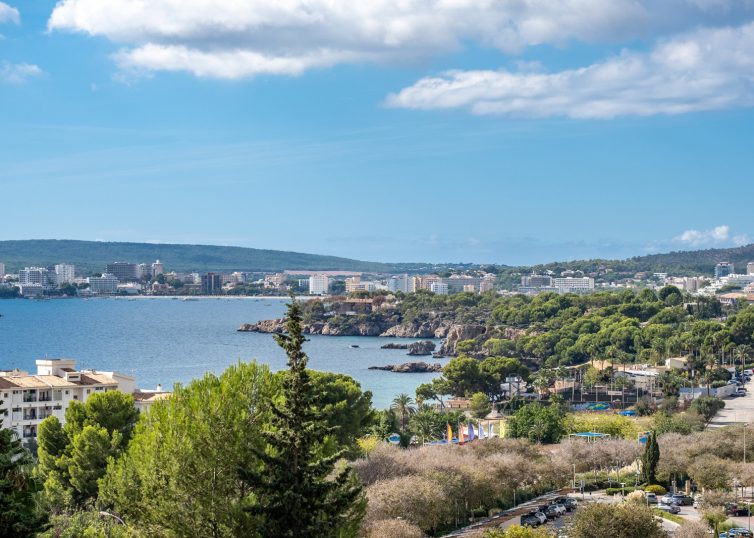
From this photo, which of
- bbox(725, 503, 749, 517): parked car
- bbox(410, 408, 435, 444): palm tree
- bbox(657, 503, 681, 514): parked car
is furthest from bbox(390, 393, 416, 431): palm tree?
bbox(725, 503, 749, 517): parked car

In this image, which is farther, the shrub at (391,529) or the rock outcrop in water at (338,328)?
the rock outcrop in water at (338,328)

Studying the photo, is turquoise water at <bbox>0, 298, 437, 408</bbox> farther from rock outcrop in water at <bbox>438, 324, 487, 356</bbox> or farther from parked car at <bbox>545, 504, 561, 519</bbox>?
parked car at <bbox>545, 504, 561, 519</bbox>

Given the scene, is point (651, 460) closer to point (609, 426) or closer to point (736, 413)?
point (609, 426)

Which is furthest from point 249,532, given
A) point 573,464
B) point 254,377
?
point 573,464

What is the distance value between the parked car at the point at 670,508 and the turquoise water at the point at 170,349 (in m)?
40.9

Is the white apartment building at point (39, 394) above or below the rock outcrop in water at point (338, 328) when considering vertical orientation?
above

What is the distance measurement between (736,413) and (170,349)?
237 feet

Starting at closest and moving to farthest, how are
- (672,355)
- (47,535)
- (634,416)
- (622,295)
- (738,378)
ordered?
(47,535)
(634,416)
(738,378)
(672,355)
(622,295)

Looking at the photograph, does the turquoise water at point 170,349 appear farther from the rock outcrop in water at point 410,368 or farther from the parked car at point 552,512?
the parked car at point 552,512

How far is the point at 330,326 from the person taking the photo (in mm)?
163875

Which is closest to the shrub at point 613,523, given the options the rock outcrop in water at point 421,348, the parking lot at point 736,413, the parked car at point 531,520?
the parked car at point 531,520

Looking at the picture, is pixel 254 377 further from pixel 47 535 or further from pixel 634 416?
pixel 634 416

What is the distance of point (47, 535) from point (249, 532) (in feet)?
13.3

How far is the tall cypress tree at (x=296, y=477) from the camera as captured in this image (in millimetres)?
18828
